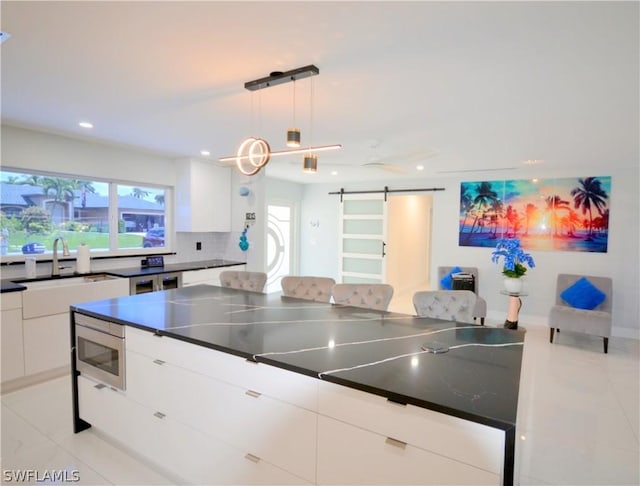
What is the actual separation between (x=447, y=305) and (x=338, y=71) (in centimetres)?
175

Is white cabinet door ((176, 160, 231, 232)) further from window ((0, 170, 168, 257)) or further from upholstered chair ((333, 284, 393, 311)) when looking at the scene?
upholstered chair ((333, 284, 393, 311))

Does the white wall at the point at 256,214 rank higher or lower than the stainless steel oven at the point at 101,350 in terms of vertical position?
higher

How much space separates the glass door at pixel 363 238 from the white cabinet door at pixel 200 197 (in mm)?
2921

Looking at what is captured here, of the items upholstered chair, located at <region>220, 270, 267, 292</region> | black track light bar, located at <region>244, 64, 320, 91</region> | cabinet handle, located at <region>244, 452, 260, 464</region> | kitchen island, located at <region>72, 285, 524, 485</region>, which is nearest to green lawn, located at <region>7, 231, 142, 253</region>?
kitchen island, located at <region>72, 285, 524, 485</region>

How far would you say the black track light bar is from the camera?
7.30 feet

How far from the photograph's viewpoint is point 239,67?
2250mm

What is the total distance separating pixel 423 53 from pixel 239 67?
111cm

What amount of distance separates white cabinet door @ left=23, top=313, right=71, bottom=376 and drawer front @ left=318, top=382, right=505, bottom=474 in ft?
10.5

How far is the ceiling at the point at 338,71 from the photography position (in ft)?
5.55

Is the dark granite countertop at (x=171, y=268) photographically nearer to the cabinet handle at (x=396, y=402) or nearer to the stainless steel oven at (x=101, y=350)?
the stainless steel oven at (x=101, y=350)

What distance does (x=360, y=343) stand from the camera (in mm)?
1831

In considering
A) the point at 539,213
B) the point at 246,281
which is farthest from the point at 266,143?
the point at 539,213

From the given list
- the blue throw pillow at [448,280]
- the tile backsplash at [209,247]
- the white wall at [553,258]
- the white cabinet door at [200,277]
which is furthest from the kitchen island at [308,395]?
the white wall at [553,258]

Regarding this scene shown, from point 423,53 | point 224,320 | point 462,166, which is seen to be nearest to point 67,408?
point 224,320
